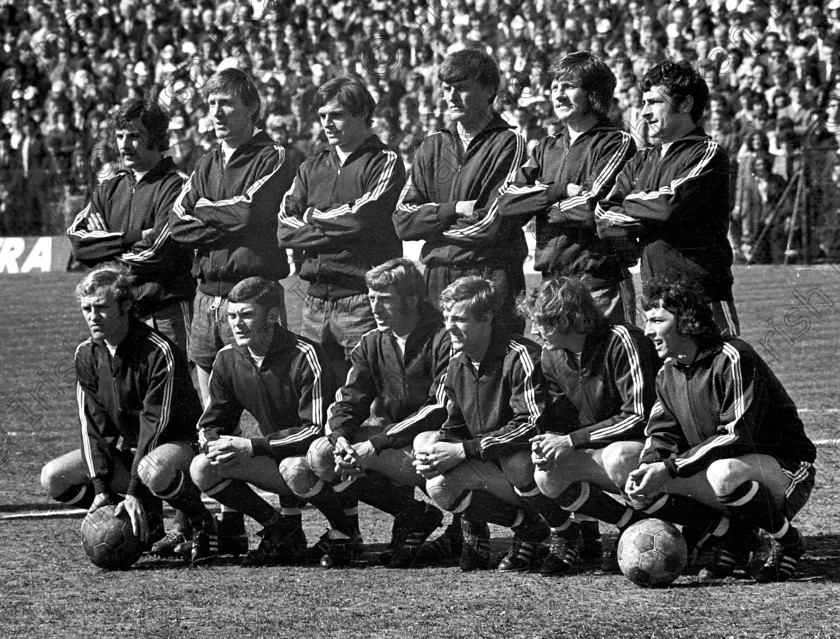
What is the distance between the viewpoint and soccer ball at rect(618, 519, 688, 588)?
515 centimetres

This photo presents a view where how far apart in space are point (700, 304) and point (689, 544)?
99cm

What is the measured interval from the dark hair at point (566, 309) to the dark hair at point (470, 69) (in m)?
1.31

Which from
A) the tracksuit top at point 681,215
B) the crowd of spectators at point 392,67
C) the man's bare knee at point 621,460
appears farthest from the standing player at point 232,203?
the crowd of spectators at point 392,67

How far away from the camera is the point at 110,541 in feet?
19.2

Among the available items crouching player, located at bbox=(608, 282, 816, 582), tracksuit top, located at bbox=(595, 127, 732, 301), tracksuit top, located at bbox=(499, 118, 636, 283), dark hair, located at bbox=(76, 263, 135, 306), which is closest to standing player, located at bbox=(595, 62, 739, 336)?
tracksuit top, located at bbox=(595, 127, 732, 301)

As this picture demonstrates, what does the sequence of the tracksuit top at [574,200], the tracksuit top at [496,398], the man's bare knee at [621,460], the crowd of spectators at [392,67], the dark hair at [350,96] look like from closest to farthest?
the man's bare knee at [621,460] → the tracksuit top at [496,398] → the tracksuit top at [574,200] → the dark hair at [350,96] → the crowd of spectators at [392,67]

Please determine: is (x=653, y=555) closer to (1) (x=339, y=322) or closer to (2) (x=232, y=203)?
(1) (x=339, y=322)

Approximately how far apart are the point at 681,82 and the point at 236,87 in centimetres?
225

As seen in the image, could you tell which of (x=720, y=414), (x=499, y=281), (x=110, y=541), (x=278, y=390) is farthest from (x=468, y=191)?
(x=110, y=541)

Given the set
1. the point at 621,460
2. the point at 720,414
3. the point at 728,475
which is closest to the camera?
the point at 728,475

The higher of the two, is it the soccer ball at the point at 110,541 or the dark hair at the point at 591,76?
the dark hair at the point at 591,76

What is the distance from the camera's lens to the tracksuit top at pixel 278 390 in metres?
5.98

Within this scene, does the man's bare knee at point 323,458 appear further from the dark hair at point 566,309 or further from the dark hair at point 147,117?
the dark hair at point 147,117

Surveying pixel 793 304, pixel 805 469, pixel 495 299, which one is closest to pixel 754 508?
pixel 805 469
